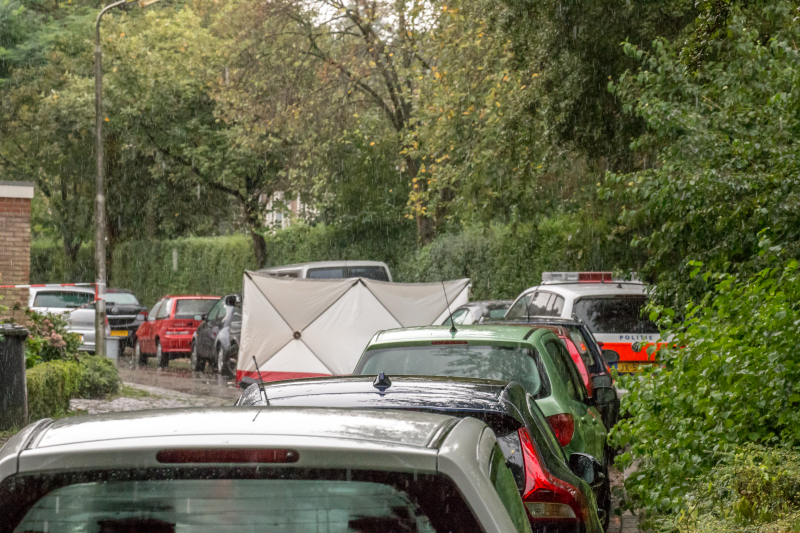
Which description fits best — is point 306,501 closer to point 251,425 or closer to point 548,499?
point 251,425

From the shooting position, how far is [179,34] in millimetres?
38250

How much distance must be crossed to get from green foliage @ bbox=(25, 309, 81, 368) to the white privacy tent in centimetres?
270

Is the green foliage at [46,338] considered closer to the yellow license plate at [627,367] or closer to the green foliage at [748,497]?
the yellow license plate at [627,367]

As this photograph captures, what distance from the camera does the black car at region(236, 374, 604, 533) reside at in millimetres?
4328

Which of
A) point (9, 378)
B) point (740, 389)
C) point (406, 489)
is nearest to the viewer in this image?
point (406, 489)

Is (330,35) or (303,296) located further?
(330,35)

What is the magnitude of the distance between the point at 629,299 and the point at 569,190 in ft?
38.5

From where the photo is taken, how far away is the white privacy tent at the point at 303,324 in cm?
1359

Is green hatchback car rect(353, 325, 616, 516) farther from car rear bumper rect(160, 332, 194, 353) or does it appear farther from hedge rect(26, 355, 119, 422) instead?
car rear bumper rect(160, 332, 194, 353)

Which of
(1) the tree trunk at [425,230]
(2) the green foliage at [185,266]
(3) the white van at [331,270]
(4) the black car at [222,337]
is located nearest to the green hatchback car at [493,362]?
(3) the white van at [331,270]

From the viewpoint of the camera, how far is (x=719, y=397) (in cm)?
607

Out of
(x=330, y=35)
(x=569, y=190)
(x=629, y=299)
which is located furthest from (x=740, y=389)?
(x=330, y=35)

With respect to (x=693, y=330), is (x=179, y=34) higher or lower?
higher

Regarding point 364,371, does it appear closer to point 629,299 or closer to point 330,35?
point 629,299
